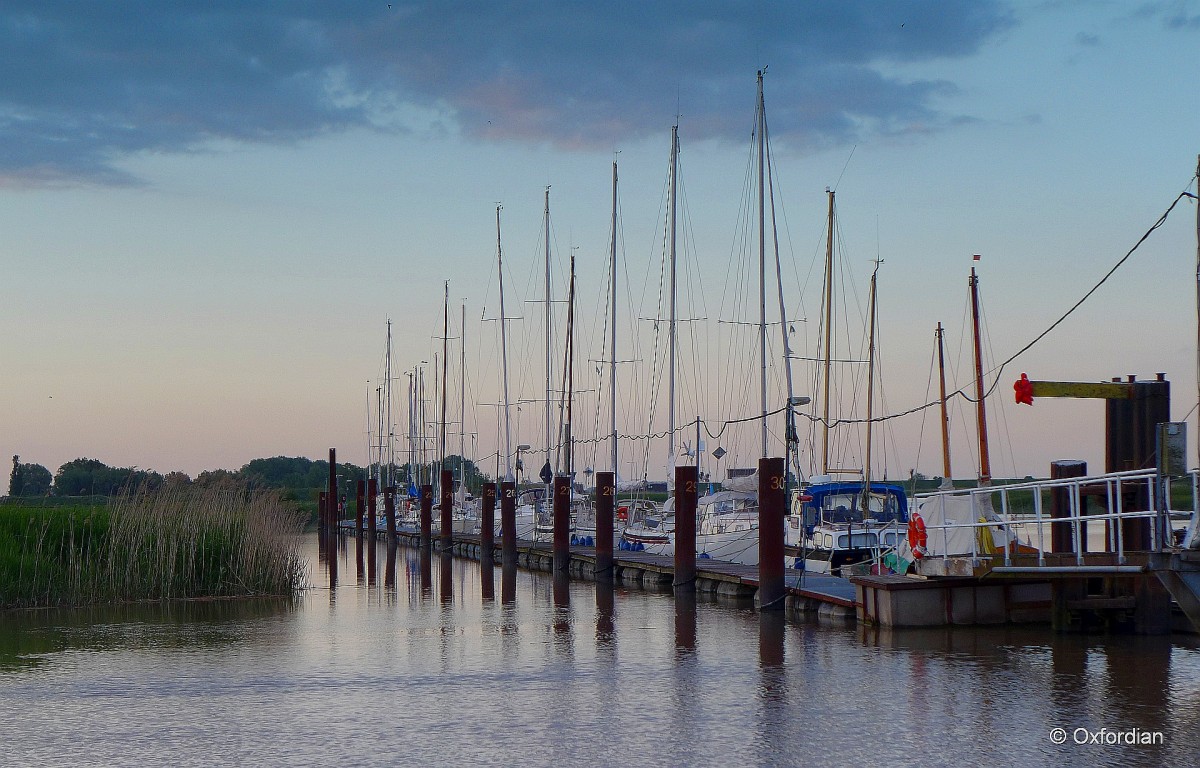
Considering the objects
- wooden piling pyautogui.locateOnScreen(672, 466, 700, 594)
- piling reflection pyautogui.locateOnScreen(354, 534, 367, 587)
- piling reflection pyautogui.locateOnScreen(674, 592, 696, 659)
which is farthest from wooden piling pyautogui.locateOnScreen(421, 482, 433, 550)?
piling reflection pyautogui.locateOnScreen(674, 592, 696, 659)

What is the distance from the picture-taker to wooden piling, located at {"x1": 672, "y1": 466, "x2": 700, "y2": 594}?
86.4 ft

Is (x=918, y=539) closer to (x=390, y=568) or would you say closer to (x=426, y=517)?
(x=390, y=568)

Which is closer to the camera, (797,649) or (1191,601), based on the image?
(1191,601)

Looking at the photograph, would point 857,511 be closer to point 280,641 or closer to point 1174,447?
point 280,641

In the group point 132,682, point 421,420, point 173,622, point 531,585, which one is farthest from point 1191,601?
point 421,420

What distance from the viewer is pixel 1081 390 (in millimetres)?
16609

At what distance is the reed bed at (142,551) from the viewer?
24.7 metres

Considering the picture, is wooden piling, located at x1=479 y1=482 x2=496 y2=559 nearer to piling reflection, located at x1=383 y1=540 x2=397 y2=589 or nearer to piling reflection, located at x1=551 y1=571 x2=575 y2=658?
piling reflection, located at x1=383 y1=540 x2=397 y2=589

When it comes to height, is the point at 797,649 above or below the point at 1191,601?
below

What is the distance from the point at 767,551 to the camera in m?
22.2

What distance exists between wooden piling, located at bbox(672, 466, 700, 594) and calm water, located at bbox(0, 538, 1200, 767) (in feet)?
10.9

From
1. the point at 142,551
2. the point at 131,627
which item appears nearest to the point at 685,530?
the point at 131,627

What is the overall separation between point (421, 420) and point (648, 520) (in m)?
38.4

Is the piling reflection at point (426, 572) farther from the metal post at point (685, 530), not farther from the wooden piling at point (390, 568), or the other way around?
the metal post at point (685, 530)
